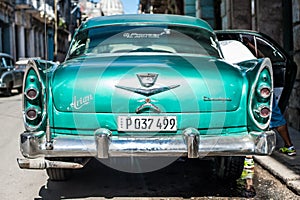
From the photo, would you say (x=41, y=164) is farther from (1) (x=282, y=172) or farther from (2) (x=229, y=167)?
(1) (x=282, y=172)

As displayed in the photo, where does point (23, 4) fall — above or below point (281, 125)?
above

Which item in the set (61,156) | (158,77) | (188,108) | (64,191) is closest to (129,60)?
(158,77)

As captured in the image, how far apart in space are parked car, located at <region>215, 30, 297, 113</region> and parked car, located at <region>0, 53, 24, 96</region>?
1304 centimetres

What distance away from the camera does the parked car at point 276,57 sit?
19.7 feet

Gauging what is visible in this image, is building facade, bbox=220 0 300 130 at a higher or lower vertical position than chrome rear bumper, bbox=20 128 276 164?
higher

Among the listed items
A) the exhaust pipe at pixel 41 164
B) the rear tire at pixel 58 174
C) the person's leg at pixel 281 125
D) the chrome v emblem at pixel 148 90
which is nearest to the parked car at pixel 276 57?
the person's leg at pixel 281 125

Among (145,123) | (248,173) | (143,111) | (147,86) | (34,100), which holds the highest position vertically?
(147,86)

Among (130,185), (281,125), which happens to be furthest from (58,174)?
(281,125)

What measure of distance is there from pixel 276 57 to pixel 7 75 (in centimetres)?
1382

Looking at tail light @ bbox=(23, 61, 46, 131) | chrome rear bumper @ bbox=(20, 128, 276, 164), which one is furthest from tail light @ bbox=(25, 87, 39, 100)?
chrome rear bumper @ bbox=(20, 128, 276, 164)

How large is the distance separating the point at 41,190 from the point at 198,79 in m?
2.05

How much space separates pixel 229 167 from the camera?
4723 mm

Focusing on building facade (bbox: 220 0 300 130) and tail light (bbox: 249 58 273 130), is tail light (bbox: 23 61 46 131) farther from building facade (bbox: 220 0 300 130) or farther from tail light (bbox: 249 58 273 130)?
building facade (bbox: 220 0 300 130)

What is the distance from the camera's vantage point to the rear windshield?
4.96 meters
